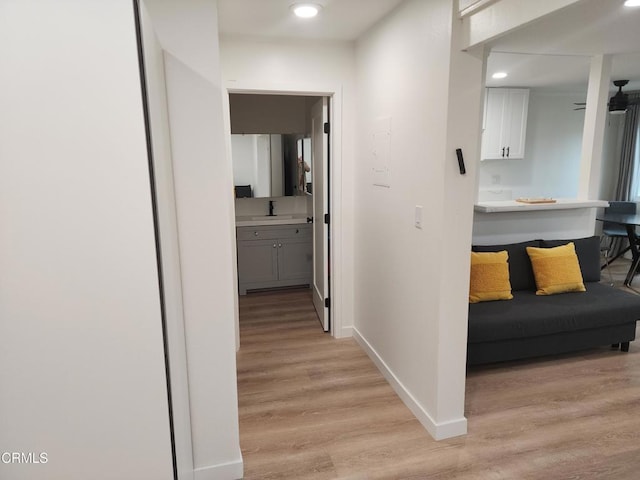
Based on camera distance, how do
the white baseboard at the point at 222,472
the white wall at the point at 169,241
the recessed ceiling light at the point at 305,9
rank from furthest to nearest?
1. the recessed ceiling light at the point at 305,9
2. the white baseboard at the point at 222,472
3. the white wall at the point at 169,241

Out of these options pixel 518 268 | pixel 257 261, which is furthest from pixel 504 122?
pixel 257 261

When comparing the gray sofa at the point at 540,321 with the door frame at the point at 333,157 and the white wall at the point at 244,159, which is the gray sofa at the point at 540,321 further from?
the white wall at the point at 244,159

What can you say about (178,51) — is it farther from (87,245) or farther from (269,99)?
(269,99)

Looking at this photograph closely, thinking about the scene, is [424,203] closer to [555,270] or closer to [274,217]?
[555,270]

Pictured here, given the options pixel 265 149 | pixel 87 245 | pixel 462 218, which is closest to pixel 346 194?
pixel 462 218

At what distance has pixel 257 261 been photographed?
4.77m

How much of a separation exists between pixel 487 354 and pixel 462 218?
129cm

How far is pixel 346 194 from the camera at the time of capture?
3.45m

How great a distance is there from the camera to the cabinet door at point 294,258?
484 cm

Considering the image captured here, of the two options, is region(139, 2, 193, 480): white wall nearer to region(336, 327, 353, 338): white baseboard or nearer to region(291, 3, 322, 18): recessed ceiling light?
region(291, 3, 322, 18): recessed ceiling light

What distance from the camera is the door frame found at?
310cm

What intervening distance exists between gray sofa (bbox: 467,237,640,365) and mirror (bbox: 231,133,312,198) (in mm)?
2286

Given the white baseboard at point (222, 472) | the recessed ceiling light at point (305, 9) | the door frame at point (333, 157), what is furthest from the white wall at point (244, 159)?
the white baseboard at point (222, 472)

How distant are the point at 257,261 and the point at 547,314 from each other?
295 cm
